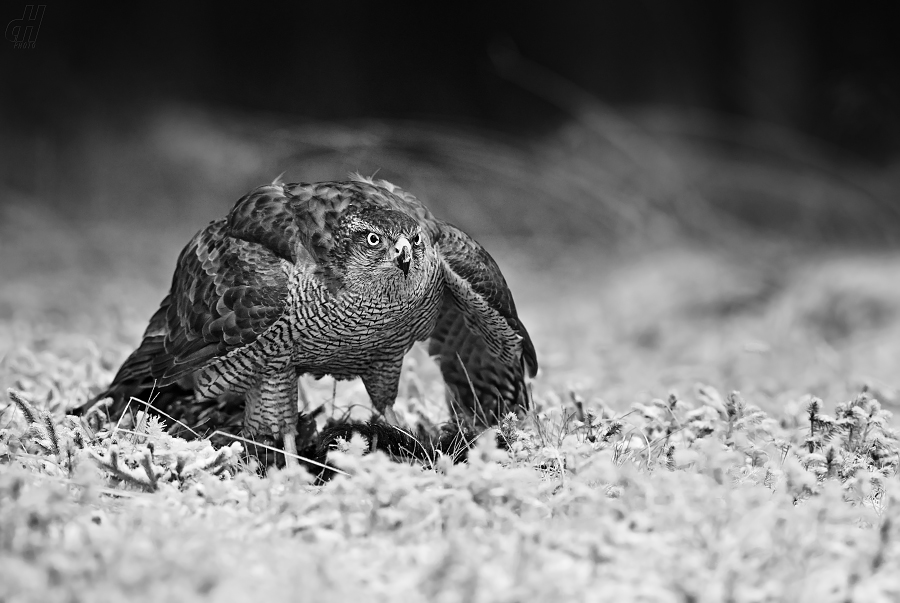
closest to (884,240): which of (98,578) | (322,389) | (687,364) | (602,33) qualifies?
(687,364)

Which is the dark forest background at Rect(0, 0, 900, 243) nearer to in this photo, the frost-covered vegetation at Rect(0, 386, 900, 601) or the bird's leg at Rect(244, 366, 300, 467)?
the bird's leg at Rect(244, 366, 300, 467)

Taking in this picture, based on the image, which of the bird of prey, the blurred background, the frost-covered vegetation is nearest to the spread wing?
the bird of prey

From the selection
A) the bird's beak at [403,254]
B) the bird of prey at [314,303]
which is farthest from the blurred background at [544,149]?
the bird's beak at [403,254]

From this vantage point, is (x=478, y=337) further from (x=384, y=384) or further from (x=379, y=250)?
(x=379, y=250)

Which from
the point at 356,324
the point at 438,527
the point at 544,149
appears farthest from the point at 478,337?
the point at 544,149

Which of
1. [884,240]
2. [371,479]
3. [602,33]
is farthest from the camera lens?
[602,33]

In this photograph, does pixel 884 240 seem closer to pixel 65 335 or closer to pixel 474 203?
pixel 474 203
